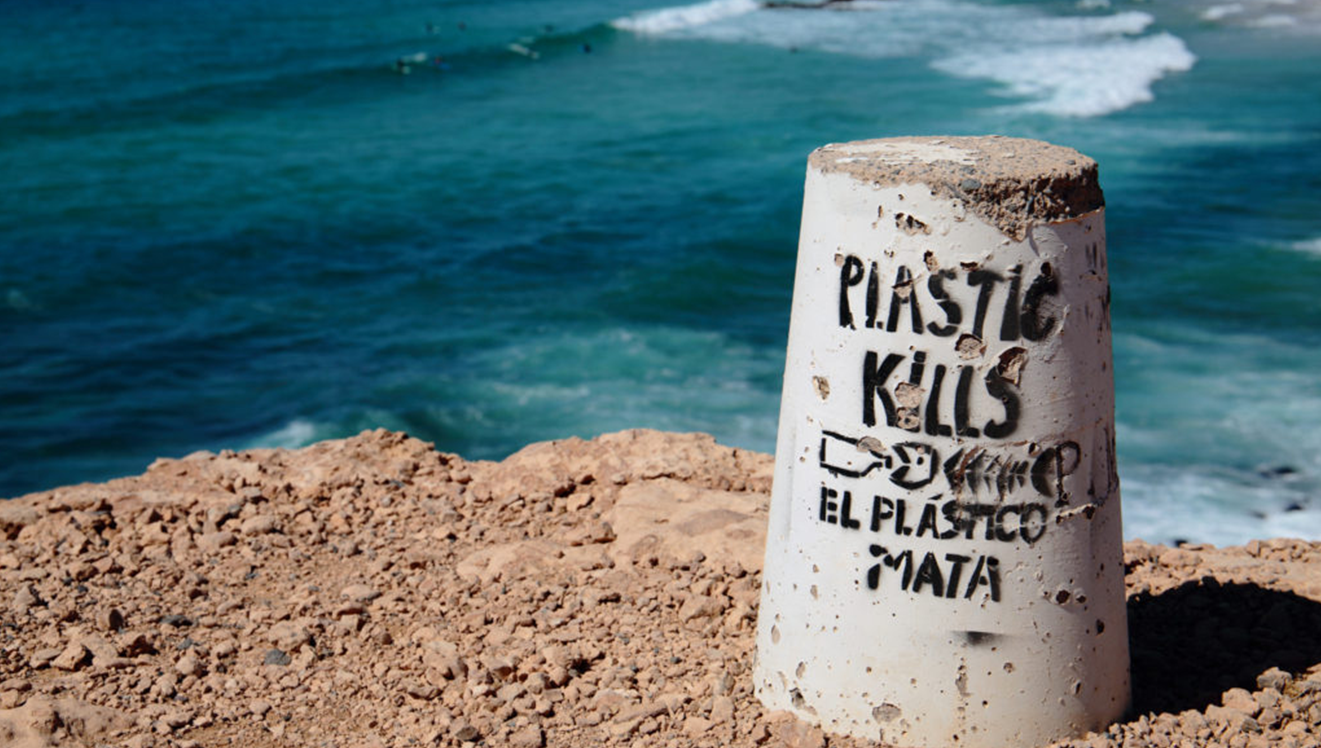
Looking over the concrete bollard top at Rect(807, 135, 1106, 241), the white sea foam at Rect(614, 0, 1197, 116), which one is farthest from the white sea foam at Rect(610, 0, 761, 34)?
the concrete bollard top at Rect(807, 135, 1106, 241)

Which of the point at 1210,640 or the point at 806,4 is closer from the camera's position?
the point at 1210,640

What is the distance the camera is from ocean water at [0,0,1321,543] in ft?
46.7

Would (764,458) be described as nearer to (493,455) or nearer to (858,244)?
(858,244)

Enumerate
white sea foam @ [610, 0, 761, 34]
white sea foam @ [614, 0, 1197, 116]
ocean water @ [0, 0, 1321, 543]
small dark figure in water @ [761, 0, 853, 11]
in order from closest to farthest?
ocean water @ [0, 0, 1321, 543], white sea foam @ [614, 0, 1197, 116], white sea foam @ [610, 0, 761, 34], small dark figure in water @ [761, 0, 853, 11]

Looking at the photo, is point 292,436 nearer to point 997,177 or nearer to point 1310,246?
point 997,177

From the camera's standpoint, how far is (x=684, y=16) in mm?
44250

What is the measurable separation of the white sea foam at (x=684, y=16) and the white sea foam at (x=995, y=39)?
0.04 m

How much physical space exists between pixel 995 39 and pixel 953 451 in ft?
119

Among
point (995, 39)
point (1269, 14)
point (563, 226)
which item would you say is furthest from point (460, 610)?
point (1269, 14)

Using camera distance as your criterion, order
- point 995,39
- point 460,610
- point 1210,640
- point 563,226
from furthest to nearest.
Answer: point 995,39, point 563,226, point 460,610, point 1210,640

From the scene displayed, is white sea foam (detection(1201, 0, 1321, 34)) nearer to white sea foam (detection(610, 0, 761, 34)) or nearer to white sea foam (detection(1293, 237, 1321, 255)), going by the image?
white sea foam (detection(610, 0, 761, 34))

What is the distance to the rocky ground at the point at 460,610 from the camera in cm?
478

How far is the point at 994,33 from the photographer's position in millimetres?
38969

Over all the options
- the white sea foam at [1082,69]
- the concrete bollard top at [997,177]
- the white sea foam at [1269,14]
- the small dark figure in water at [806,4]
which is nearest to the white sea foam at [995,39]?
the white sea foam at [1082,69]
